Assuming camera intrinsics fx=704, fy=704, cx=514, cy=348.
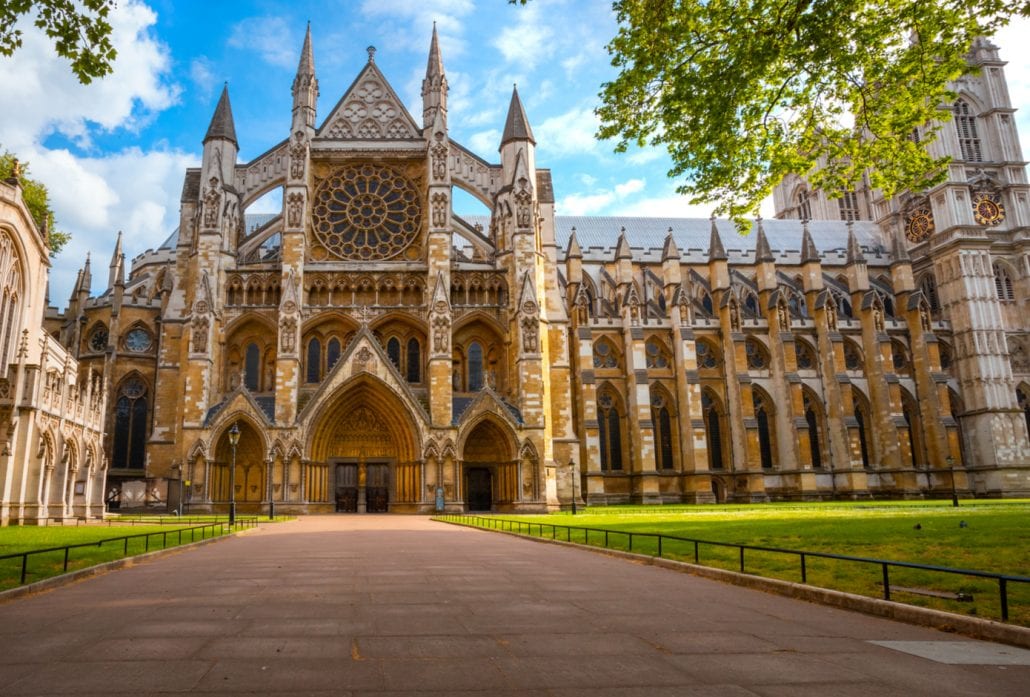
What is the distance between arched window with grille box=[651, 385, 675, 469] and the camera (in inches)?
1890

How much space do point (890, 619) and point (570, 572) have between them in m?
4.77

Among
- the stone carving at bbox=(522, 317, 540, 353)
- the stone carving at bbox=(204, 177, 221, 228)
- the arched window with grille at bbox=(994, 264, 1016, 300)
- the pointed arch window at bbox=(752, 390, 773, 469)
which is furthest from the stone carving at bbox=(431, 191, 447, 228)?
the arched window with grille at bbox=(994, 264, 1016, 300)

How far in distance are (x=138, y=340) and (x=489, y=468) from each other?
2358 cm

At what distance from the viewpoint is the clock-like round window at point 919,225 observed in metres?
56.5

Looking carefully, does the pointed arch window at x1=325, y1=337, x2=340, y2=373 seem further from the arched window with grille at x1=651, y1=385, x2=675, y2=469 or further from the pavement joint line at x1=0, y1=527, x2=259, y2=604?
the pavement joint line at x1=0, y1=527, x2=259, y2=604

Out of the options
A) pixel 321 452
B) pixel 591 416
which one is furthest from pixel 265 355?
pixel 591 416

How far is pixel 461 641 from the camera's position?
6.06m

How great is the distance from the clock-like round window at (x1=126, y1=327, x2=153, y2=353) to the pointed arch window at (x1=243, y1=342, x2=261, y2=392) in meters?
10.2

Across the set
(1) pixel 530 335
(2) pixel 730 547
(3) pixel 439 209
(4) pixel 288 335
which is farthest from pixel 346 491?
(2) pixel 730 547

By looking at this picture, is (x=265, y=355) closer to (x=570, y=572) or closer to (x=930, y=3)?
(x=570, y=572)

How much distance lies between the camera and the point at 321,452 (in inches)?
1388

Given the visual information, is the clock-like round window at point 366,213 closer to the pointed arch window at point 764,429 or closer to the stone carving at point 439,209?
the stone carving at point 439,209

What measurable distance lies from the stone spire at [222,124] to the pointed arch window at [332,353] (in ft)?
41.2

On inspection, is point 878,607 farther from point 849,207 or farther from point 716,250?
point 849,207
